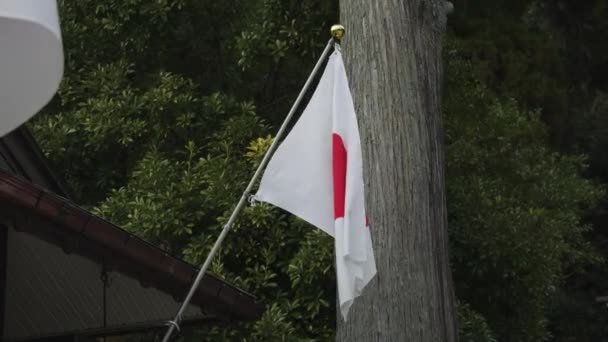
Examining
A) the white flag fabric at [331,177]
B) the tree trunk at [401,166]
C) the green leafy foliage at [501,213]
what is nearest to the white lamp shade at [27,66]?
the white flag fabric at [331,177]

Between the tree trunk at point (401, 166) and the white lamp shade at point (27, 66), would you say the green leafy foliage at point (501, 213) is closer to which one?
the tree trunk at point (401, 166)

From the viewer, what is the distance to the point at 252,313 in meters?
6.99

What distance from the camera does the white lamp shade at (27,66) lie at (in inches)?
90.2

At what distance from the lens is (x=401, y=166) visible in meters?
7.36

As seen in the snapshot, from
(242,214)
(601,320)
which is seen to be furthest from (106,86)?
(601,320)

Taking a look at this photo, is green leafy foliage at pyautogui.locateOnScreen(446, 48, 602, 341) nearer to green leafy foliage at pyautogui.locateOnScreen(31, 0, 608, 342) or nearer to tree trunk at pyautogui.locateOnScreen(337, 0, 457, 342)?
green leafy foliage at pyautogui.locateOnScreen(31, 0, 608, 342)

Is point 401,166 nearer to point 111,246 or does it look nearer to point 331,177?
point 331,177

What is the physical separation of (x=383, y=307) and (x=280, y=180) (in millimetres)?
1348

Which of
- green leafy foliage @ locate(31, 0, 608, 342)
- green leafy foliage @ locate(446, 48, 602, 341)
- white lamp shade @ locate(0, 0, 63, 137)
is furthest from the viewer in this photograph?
green leafy foliage @ locate(446, 48, 602, 341)

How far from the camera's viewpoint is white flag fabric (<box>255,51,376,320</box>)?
573 cm

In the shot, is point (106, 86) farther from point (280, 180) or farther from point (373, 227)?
point (280, 180)

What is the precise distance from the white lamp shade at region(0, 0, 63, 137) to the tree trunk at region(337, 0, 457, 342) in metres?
4.88

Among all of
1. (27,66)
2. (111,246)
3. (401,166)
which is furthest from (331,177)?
(27,66)

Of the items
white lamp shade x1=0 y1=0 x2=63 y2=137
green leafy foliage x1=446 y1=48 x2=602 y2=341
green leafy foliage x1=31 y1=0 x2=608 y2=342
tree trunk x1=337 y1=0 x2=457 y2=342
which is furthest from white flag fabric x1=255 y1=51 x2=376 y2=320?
green leafy foliage x1=446 y1=48 x2=602 y2=341
